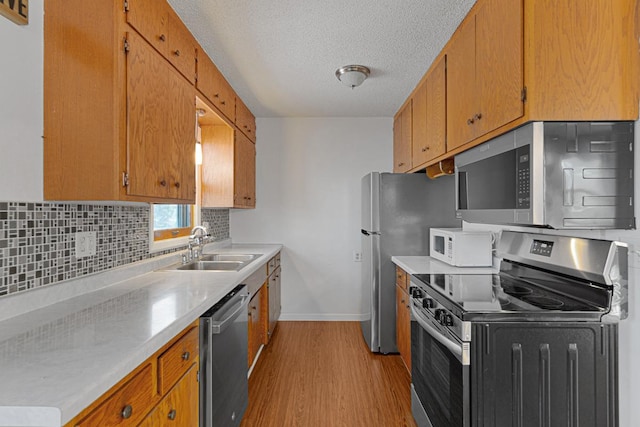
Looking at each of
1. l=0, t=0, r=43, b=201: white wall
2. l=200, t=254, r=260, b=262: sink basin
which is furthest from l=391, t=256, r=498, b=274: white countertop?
l=0, t=0, r=43, b=201: white wall

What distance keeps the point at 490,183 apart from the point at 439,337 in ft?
2.48

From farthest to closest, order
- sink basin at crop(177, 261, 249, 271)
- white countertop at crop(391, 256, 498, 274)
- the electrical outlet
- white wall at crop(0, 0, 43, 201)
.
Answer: sink basin at crop(177, 261, 249, 271) < white countertop at crop(391, 256, 498, 274) < the electrical outlet < white wall at crop(0, 0, 43, 201)

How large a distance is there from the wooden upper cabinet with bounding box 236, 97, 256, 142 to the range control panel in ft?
8.28

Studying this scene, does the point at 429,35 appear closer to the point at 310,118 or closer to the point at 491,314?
the point at 491,314

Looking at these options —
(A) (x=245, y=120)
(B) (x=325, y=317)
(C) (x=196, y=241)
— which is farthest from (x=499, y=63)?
(B) (x=325, y=317)

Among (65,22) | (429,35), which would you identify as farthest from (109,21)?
(429,35)

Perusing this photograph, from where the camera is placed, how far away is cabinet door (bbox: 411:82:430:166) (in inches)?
108

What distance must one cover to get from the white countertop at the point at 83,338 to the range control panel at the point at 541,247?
1.55 m

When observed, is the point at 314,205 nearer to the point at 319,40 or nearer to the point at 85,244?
the point at 319,40

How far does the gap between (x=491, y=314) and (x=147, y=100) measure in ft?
5.60

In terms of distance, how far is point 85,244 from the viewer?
5.57ft

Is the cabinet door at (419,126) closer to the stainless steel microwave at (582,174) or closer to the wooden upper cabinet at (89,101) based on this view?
the stainless steel microwave at (582,174)

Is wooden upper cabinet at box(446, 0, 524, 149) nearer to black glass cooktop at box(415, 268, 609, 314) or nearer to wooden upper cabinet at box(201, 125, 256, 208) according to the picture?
black glass cooktop at box(415, 268, 609, 314)

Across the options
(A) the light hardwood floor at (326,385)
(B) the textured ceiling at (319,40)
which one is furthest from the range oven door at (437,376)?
(B) the textured ceiling at (319,40)
